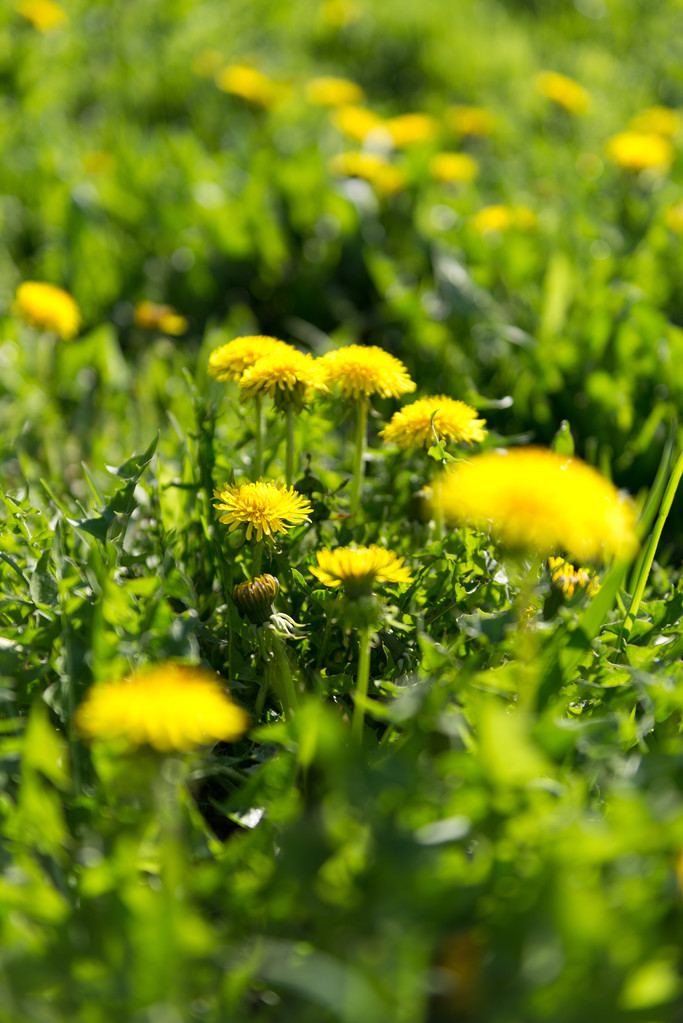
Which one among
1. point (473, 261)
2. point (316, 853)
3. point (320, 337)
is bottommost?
point (320, 337)

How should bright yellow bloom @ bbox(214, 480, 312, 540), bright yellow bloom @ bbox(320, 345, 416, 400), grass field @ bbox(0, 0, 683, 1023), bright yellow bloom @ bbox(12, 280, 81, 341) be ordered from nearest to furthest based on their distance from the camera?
grass field @ bbox(0, 0, 683, 1023) → bright yellow bloom @ bbox(214, 480, 312, 540) → bright yellow bloom @ bbox(320, 345, 416, 400) → bright yellow bloom @ bbox(12, 280, 81, 341)

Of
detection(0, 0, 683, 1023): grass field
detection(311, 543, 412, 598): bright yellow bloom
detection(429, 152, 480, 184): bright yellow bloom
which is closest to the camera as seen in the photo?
detection(0, 0, 683, 1023): grass field

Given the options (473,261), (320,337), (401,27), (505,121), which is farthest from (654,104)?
(320,337)

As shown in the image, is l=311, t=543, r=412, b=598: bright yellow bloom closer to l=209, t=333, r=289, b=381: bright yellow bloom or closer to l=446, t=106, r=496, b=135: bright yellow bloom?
l=209, t=333, r=289, b=381: bright yellow bloom

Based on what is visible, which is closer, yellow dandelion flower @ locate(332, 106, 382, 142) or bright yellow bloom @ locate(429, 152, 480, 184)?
bright yellow bloom @ locate(429, 152, 480, 184)

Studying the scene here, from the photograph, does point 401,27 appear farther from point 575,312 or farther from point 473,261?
point 575,312

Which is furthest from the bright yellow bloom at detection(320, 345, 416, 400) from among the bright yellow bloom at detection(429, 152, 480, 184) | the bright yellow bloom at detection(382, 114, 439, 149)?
the bright yellow bloom at detection(382, 114, 439, 149)

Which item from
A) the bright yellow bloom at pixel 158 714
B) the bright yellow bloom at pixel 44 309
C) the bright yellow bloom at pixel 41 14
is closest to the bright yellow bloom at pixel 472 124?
the bright yellow bloom at pixel 41 14
